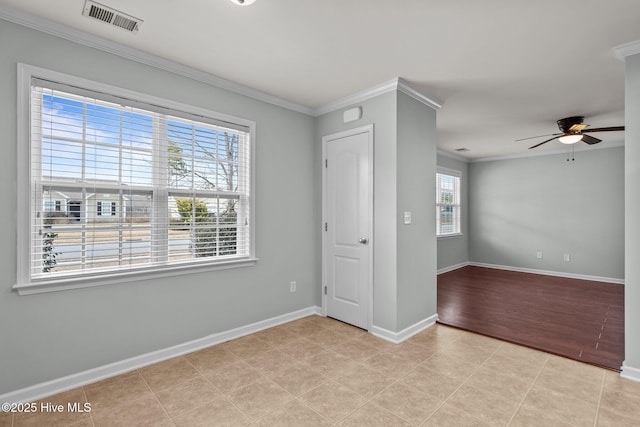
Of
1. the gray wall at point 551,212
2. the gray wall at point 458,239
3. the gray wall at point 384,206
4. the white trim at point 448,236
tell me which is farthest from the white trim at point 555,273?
the gray wall at point 384,206

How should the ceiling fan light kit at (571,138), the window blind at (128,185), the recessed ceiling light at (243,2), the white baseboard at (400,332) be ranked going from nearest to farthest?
the recessed ceiling light at (243,2) < the window blind at (128,185) < the white baseboard at (400,332) < the ceiling fan light kit at (571,138)

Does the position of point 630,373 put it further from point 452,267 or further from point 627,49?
point 452,267

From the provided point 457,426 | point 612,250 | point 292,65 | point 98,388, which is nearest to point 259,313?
point 98,388

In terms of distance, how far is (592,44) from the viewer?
2.40 m

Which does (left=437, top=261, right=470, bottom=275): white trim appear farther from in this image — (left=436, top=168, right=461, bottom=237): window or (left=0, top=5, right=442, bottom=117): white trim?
(left=0, top=5, right=442, bottom=117): white trim

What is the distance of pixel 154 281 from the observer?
2689 mm

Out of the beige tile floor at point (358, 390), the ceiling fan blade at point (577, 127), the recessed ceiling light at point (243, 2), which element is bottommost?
the beige tile floor at point (358, 390)

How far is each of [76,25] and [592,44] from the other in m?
3.82

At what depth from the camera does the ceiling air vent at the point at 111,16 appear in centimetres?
200

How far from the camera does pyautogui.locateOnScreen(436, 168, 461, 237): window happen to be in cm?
669

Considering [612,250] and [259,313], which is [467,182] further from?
[259,313]

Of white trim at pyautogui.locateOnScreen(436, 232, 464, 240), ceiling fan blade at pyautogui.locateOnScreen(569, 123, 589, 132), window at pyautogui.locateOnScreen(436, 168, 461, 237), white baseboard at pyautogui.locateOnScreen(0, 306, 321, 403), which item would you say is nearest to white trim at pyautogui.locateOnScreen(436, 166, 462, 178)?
window at pyautogui.locateOnScreen(436, 168, 461, 237)

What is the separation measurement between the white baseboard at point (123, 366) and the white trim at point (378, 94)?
2539 millimetres

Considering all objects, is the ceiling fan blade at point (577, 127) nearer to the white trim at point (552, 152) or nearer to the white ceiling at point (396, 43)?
the white ceiling at point (396, 43)
